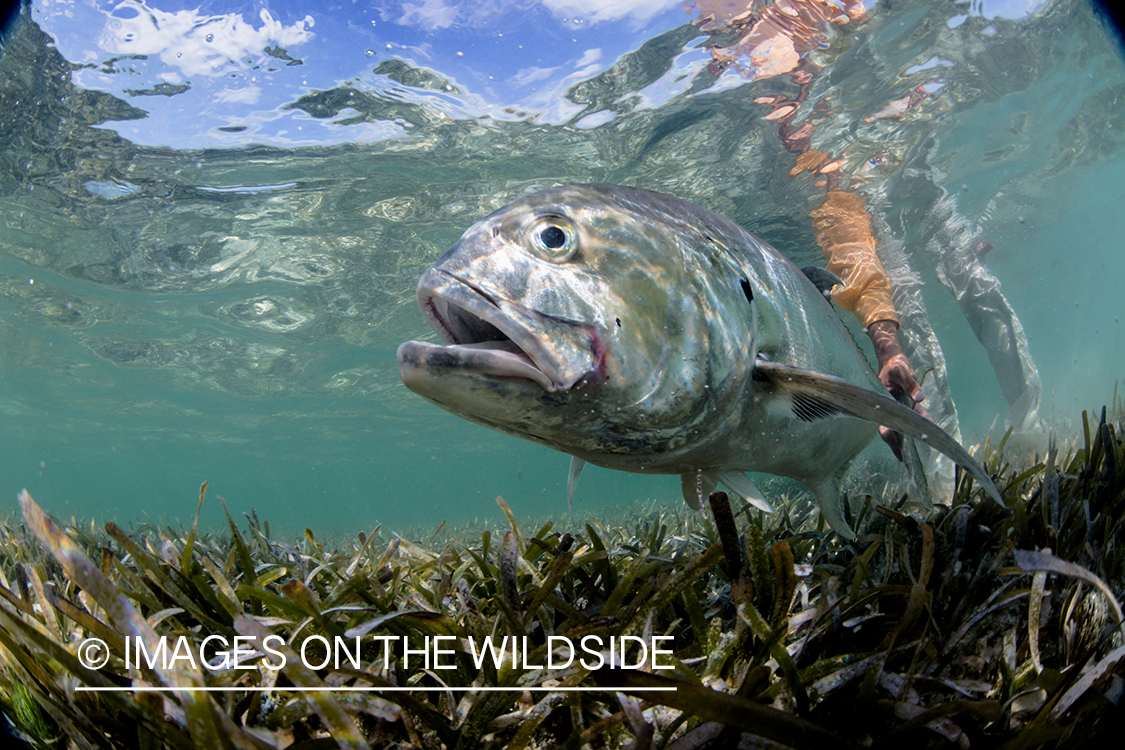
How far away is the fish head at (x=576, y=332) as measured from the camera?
5.00 feet

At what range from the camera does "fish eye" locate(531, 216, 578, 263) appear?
1.70 meters

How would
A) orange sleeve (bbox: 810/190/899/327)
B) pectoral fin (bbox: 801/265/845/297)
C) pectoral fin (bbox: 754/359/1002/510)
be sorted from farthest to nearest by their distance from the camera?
orange sleeve (bbox: 810/190/899/327) < pectoral fin (bbox: 801/265/845/297) < pectoral fin (bbox: 754/359/1002/510)

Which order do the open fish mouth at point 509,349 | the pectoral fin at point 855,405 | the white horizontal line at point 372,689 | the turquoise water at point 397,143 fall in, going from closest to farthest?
the white horizontal line at point 372,689, the open fish mouth at point 509,349, the pectoral fin at point 855,405, the turquoise water at point 397,143

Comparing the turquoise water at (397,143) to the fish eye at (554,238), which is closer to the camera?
the fish eye at (554,238)

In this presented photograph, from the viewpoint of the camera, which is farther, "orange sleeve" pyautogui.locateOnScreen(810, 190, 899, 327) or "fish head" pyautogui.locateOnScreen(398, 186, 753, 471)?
"orange sleeve" pyautogui.locateOnScreen(810, 190, 899, 327)

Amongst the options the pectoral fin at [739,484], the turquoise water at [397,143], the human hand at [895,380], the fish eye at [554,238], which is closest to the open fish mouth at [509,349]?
the fish eye at [554,238]

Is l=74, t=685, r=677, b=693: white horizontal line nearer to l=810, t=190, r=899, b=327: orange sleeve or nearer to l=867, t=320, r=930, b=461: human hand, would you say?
l=867, t=320, r=930, b=461: human hand

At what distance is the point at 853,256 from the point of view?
10.6 meters

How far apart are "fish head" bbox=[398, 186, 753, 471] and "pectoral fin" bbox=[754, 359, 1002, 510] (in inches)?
6.0

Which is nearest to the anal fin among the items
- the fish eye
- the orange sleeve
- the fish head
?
the fish head

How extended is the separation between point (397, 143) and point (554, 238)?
9.63 meters

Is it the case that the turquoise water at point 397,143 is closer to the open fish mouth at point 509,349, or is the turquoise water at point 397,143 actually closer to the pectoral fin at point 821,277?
the pectoral fin at point 821,277

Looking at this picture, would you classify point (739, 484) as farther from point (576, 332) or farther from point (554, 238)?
point (554, 238)

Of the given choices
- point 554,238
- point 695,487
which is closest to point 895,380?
point 695,487
